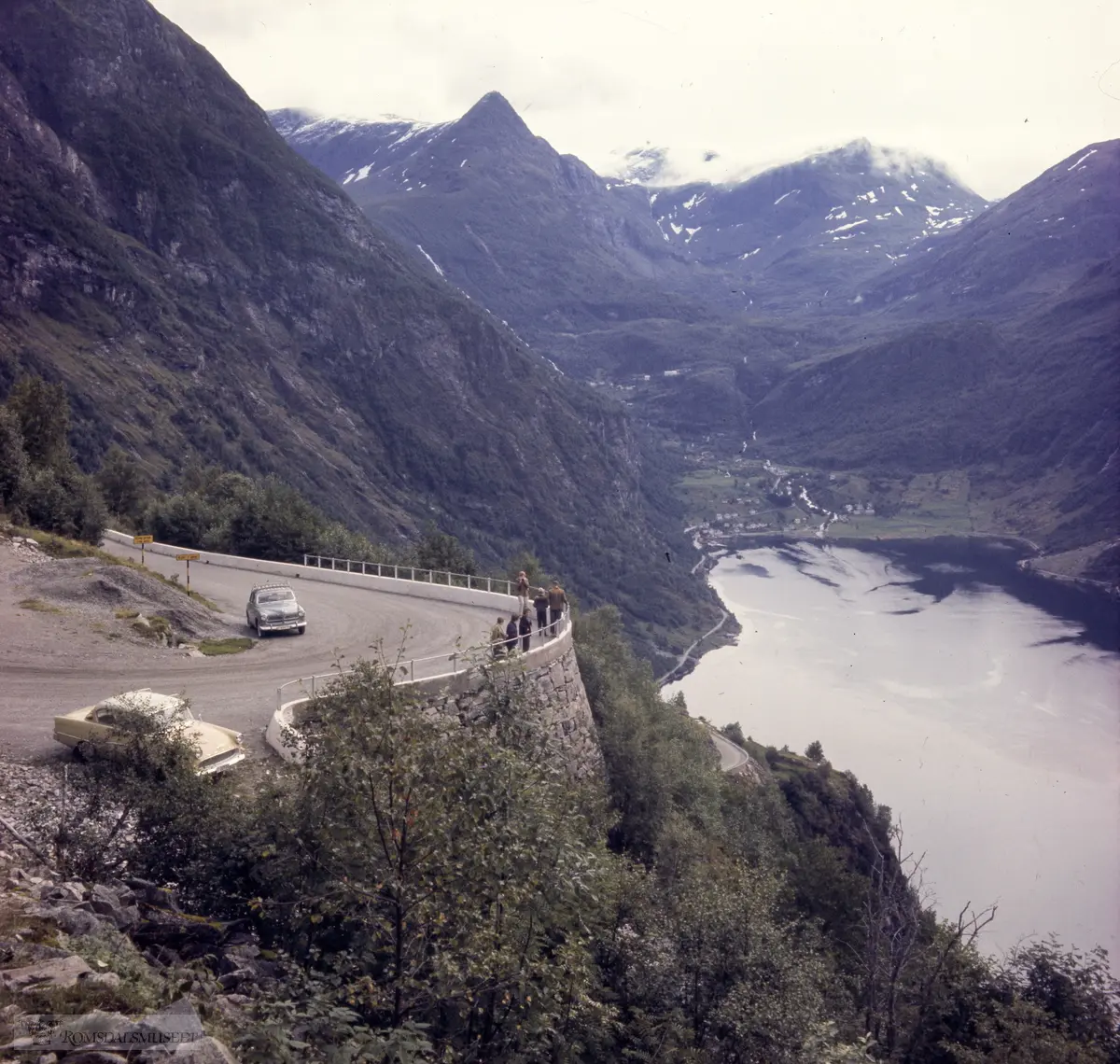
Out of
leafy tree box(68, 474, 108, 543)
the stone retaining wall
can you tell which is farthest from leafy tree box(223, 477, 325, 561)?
the stone retaining wall

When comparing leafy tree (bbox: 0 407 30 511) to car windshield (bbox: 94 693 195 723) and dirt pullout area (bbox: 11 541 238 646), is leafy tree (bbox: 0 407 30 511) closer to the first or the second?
dirt pullout area (bbox: 11 541 238 646)

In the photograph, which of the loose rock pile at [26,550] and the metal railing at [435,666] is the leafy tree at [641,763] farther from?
the loose rock pile at [26,550]

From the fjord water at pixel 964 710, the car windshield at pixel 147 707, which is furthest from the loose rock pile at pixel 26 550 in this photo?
the fjord water at pixel 964 710

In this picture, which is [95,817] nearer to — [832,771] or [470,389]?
[832,771]

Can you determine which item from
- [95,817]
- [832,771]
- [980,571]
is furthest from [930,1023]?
[980,571]

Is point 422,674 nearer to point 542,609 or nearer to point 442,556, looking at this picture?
point 542,609
